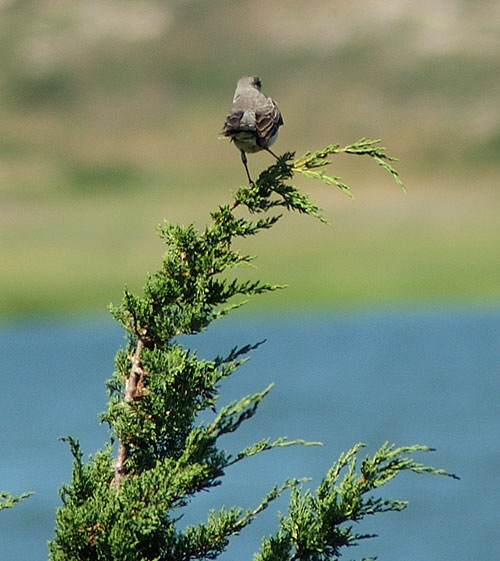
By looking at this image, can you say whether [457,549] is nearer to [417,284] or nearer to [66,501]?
[66,501]

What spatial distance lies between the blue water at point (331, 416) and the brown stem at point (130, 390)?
8.28 metres

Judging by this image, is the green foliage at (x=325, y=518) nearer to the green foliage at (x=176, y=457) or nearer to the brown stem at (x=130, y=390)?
the green foliage at (x=176, y=457)

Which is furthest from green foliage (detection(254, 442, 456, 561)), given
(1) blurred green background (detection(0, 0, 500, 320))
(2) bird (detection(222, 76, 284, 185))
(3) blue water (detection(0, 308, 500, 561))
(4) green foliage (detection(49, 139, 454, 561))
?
(1) blurred green background (detection(0, 0, 500, 320))

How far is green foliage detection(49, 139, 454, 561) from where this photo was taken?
3.15 meters

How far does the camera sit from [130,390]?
132 inches

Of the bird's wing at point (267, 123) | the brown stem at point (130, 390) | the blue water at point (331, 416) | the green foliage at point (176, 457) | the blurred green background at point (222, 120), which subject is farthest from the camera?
the blurred green background at point (222, 120)

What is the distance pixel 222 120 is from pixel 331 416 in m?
73.0

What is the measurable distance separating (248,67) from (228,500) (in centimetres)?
9292

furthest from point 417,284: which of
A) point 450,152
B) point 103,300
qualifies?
point 450,152

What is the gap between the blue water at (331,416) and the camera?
590 inches

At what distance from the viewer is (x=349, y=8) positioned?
110m

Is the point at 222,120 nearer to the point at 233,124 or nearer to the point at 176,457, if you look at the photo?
the point at 233,124

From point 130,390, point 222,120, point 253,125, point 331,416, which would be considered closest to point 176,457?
point 130,390

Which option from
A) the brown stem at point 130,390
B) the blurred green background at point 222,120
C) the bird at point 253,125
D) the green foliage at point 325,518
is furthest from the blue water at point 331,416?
the blurred green background at point 222,120
